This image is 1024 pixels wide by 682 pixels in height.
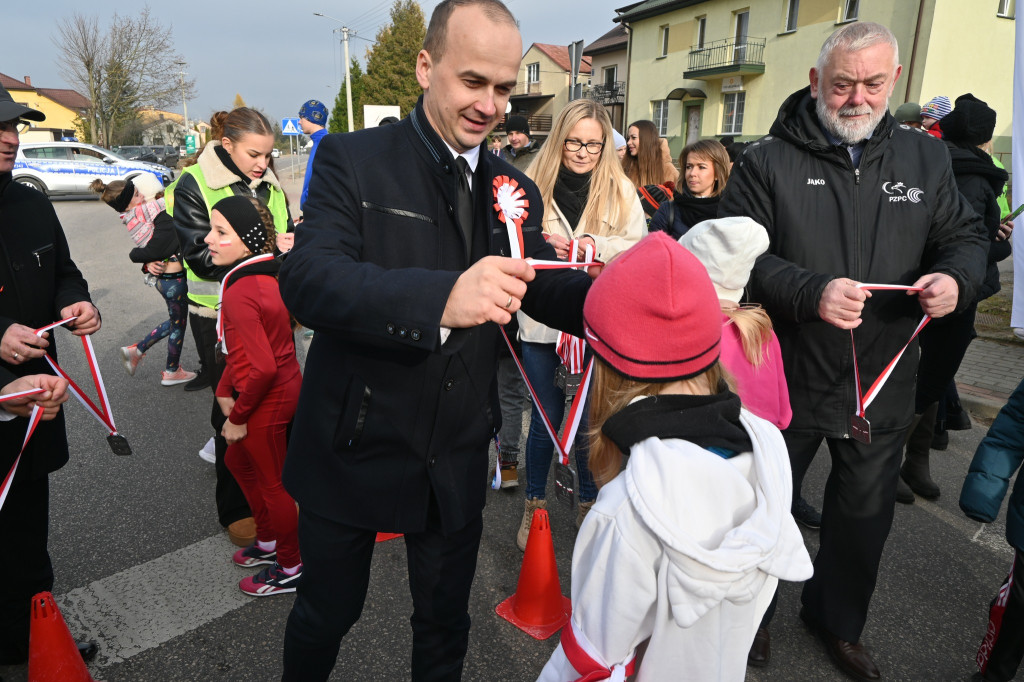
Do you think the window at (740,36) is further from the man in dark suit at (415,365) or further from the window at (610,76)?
the man in dark suit at (415,365)

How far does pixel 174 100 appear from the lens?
45.1 meters

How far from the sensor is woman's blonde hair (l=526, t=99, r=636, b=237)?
366cm

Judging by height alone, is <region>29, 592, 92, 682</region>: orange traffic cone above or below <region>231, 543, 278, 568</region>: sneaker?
above

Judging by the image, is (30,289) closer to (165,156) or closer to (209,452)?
(209,452)

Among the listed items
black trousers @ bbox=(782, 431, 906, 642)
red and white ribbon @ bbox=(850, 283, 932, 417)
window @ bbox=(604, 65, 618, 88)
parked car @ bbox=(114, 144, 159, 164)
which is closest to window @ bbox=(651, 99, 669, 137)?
window @ bbox=(604, 65, 618, 88)

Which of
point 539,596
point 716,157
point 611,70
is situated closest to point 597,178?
point 716,157

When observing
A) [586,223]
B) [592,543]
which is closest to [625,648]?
[592,543]

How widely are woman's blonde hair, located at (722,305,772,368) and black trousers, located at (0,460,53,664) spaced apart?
273 cm

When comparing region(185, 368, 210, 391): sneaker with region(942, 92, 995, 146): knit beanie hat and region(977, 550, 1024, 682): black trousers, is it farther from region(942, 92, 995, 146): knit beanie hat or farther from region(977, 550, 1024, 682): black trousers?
region(942, 92, 995, 146): knit beanie hat

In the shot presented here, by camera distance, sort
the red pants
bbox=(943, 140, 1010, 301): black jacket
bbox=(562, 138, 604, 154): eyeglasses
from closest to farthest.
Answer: the red pants < bbox=(562, 138, 604, 154): eyeglasses < bbox=(943, 140, 1010, 301): black jacket

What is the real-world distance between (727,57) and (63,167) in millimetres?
26185

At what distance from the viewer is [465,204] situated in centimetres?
188

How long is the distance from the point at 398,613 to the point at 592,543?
1848mm

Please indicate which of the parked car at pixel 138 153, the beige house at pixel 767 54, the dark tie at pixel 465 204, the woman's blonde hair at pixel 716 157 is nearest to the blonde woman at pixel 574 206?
the woman's blonde hair at pixel 716 157
